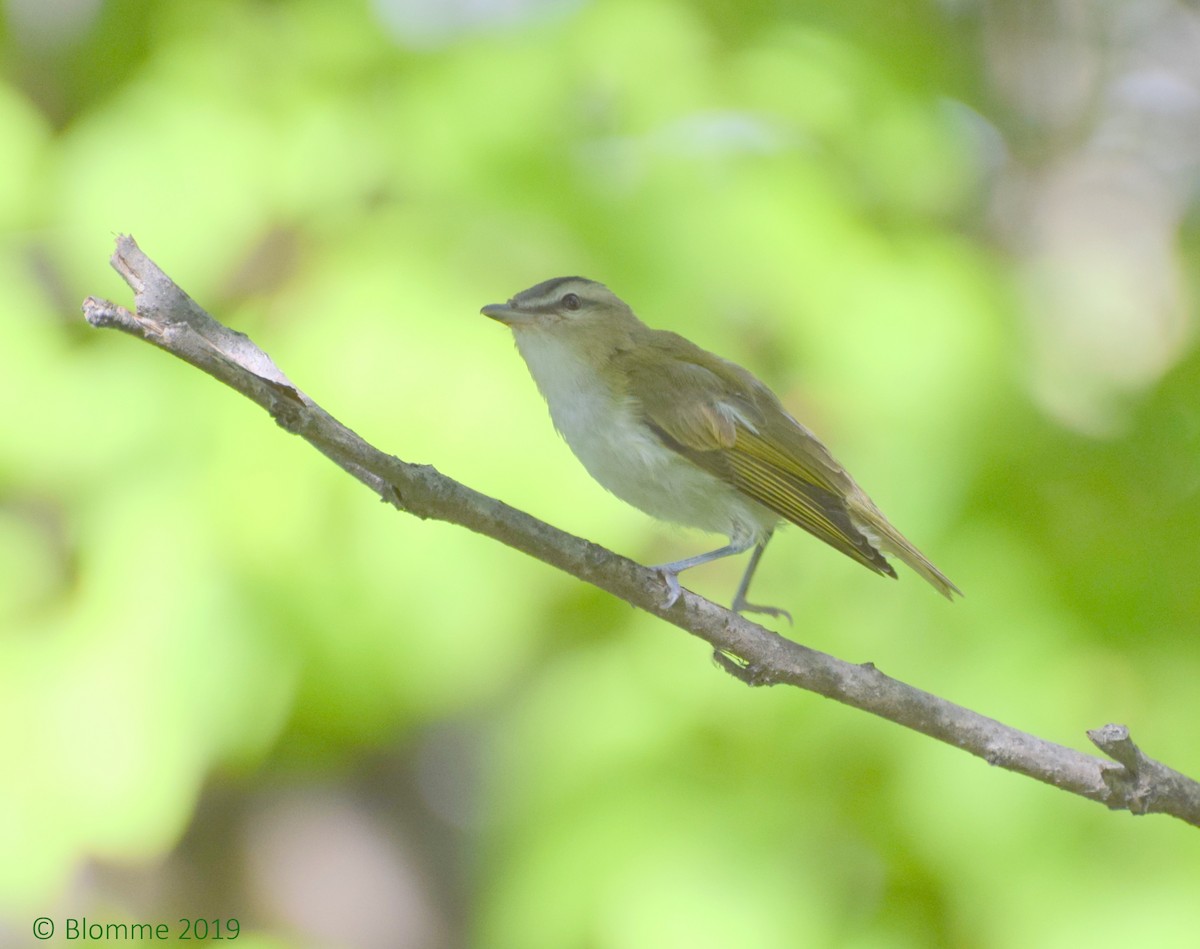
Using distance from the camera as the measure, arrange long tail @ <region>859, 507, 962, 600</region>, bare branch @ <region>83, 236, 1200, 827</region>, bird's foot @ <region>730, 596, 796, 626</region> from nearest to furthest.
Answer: bare branch @ <region>83, 236, 1200, 827</region>, long tail @ <region>859, 507, 962, 600</region>, bird's foot @ <region>730, 596, 796, 626</region>

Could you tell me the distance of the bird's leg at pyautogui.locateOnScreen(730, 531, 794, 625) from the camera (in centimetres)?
276

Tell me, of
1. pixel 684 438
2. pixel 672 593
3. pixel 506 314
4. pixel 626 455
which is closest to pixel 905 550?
pixel 684 438

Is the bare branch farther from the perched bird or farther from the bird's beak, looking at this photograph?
the bird's beak

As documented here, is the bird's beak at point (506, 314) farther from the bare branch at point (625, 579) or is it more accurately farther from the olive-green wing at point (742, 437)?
the bare branch at point (625, 579)

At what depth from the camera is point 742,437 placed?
280 centimetres

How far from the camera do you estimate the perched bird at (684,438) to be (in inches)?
105

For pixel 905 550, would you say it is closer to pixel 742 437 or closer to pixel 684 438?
pixel 742 437

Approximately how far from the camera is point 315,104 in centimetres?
289

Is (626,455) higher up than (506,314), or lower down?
lower down

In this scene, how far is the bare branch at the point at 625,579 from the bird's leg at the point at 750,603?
453 mm

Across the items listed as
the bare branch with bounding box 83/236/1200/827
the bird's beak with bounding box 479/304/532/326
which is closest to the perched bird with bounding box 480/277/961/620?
the bird's beak with bounding box 479/304/532/326

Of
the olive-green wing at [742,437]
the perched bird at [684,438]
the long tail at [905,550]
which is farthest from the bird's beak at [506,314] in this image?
the long tail at [905,550]

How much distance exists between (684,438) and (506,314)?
509 millimetres

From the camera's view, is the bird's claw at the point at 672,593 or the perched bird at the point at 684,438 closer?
the bird's claw at the point at 672,593
